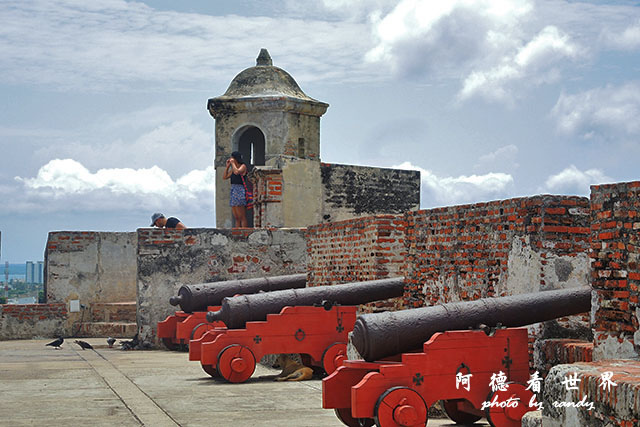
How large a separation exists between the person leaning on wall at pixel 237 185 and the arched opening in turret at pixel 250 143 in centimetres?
75

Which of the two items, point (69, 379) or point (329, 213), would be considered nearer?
point (69, 379)

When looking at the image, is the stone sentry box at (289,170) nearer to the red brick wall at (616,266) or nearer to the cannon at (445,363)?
the cannon at (445,363)

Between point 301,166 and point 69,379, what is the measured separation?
11.1m

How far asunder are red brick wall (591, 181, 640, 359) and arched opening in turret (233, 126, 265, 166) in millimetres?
17257

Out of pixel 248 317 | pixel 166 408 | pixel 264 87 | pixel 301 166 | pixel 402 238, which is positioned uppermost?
pixel 264 87

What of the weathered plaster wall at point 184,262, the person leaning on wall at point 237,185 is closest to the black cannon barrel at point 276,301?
the weathered plaster wall at point 184,262

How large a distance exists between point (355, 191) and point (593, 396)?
56.9 ft

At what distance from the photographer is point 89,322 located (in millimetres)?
20219

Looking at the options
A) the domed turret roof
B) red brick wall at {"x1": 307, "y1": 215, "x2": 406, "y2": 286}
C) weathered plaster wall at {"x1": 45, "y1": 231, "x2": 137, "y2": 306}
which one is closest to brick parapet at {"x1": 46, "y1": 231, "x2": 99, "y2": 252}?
weathered plaster wall at {"x1": 45, "y1": 231, "x2": 137, "y2": 306}

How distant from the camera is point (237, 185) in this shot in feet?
72.9

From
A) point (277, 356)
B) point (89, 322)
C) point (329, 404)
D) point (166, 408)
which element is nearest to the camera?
point (329, 404)

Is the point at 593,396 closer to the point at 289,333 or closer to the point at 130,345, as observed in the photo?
the point at 289,333

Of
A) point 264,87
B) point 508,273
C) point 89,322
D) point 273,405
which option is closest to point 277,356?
point 273,405

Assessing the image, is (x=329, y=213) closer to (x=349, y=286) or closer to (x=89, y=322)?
(x=89, y=322)
